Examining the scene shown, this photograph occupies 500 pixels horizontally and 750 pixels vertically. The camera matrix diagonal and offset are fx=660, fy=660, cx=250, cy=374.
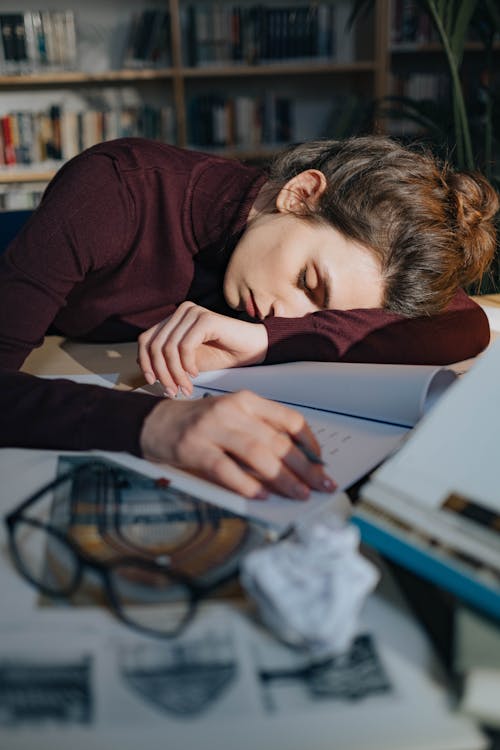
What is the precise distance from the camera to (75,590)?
411mm

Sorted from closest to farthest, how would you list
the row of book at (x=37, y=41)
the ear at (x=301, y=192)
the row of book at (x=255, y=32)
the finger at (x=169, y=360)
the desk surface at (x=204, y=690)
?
1. the desk surface at (x=204, y=690)
2. the finger at (x=169, y=360)
3. the ear at (x=301, y=192)
4. the row of book at (x=37, y=41)
5. the row of book at (x=255, y=32)

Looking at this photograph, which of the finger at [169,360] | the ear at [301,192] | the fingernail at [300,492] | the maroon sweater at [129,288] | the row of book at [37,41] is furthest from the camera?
the row of book at [37,41]

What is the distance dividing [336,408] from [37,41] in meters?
2.88

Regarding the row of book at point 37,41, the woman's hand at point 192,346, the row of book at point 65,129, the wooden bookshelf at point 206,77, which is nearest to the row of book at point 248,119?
the wooden bookshelf at point 206,77

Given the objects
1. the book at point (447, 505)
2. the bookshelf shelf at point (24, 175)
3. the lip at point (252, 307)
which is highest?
the book at point (447, 505)

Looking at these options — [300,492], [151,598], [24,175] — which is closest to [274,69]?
[24,175]

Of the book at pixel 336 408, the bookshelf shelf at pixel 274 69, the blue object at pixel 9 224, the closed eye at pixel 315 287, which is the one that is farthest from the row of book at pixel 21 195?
the book at pixel 336 408

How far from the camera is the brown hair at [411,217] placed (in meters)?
0.90

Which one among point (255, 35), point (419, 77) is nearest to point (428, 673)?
point (255, 35)

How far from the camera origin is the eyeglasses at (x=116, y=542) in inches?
15.8

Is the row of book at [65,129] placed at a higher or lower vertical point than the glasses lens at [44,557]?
lower

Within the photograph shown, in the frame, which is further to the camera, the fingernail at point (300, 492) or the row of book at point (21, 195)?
the row of book at point (21, 195)

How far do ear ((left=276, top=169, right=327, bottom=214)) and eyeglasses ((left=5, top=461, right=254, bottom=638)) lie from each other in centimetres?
56

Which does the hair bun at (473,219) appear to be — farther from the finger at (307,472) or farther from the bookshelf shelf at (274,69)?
the bookshelf shelf at (274,69)
